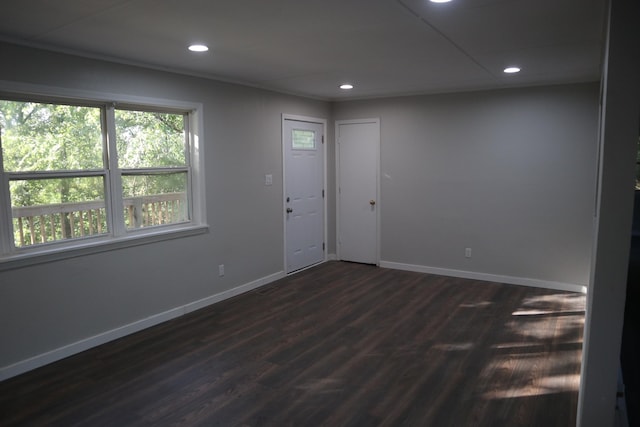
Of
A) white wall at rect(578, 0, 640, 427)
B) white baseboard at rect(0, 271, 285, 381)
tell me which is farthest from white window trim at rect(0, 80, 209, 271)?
white wall at rect(578, 0, 640, 427)

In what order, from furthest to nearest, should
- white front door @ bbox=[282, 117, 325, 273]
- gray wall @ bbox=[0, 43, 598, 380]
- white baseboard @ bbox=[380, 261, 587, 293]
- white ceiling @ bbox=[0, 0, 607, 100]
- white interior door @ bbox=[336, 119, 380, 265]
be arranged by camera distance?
white interior door @ bbox=[336, 119, 380, 265]
white front door @ bbox=[282, 117, 325, 273]
white baseboard @ bbox=[380, 261, 587, 293]
gray wall @ bbox=[0, 43, 598, 380]
white ceiling @ bbox=[0, 0, 607, 100]

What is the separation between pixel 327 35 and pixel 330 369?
2.38 m

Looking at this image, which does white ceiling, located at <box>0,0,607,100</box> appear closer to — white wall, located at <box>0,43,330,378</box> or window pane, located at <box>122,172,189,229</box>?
white wall, located at <box>0,43,330,378</box>

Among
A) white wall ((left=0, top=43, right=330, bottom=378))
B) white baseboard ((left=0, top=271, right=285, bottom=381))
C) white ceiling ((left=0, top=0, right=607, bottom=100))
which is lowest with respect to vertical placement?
white baseboard ((left=0, top=271, right=285, bottom=381))

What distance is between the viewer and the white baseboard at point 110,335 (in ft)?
10.5

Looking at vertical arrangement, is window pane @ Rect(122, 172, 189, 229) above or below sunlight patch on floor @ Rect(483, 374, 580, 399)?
above

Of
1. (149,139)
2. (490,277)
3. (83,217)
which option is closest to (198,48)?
(149,139)

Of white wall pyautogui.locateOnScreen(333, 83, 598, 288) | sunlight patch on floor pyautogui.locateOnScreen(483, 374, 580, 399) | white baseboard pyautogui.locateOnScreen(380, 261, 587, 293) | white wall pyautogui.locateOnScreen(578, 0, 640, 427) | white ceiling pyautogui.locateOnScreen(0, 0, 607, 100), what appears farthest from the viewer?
white baseboard pyautogui.locateOnScreen(380, 261, 587, 293)

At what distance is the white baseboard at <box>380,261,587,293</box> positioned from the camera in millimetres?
5105

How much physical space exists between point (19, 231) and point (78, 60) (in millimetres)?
1391

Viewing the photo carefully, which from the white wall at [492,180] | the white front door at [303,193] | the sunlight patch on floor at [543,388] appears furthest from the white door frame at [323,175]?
the sunlight patch on floor at [543,388]

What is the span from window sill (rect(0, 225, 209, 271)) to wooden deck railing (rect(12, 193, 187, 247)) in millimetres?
106

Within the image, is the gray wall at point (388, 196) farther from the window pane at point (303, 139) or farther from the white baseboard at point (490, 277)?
the window pane at point (303, 139)

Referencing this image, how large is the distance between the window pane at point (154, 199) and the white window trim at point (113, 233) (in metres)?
0.08
